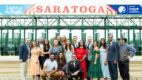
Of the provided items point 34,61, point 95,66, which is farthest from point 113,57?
point 34,61

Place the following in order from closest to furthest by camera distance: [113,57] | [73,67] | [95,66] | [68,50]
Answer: [113,57] < [73,67] < [95,66] < [68,50]

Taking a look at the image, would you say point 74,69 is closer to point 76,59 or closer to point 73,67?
point 73,67

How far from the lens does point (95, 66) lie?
1038cm

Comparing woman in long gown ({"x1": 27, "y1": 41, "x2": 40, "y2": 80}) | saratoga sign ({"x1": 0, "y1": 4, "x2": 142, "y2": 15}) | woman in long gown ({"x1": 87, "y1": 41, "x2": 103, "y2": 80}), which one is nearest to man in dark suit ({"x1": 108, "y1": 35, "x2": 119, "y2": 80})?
woman in long gown ({"x1": 87, "y1": 41, "x2": 103, "y2": 80})

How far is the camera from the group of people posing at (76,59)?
9547 mm

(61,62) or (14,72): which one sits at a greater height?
(61,62)

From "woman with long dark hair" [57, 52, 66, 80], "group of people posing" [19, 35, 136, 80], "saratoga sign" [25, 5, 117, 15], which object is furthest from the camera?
"saratoga sign" [25, 5, 117, 15]

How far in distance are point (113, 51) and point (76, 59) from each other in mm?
1458

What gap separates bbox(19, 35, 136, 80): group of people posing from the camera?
9547 millimetres

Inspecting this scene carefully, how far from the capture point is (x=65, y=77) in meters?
10.7

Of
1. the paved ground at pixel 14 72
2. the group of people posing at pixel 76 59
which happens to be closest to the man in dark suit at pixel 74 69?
the group of people posing at pixel 76 59

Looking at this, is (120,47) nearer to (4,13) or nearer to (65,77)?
(65,77)

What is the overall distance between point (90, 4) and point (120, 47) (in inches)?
872

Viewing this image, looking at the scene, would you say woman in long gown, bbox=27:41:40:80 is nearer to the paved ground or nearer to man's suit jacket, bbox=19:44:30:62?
man's suit jacket, bbox=19:44:30:62
